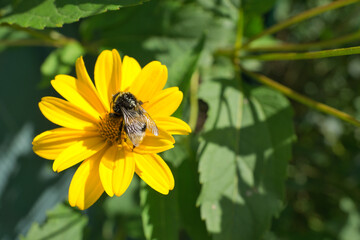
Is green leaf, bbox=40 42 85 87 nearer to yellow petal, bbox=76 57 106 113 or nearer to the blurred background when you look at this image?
the blurred background

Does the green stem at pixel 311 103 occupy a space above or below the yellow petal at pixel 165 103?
below

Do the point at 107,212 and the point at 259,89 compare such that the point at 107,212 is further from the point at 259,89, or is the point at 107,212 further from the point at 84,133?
the point at 259,89

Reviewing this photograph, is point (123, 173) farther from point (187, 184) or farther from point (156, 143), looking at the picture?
point (187, 184)

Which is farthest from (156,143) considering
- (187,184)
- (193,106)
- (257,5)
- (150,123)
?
(257,5)

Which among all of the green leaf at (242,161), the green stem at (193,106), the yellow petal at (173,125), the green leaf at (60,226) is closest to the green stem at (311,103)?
the green leaf at (242,161)

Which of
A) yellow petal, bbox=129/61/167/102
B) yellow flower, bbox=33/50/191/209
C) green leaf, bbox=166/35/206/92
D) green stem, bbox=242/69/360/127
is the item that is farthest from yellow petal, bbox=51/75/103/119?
green stem, bbox=242/69/360/127

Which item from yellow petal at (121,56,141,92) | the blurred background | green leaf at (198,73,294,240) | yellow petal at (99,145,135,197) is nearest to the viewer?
yellow petal at (99,145,135,197)

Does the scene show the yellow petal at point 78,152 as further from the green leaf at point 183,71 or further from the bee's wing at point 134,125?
the green leaf at point 183,71
